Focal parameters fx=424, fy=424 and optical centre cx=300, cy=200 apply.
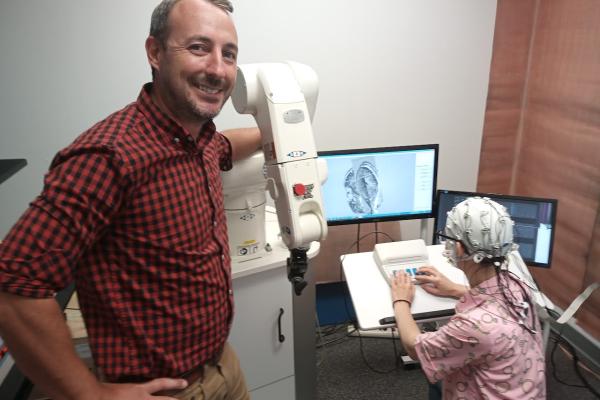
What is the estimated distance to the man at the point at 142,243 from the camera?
0.82 meters

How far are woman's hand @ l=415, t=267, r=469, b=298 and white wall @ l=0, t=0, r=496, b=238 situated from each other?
94cm

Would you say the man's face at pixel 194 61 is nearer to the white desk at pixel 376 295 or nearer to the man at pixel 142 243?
the man at pixel 142 243

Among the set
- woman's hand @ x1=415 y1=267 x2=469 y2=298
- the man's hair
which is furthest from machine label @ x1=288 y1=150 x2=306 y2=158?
woman's hand @ x1=415 y1=267 x2=469 y2=298

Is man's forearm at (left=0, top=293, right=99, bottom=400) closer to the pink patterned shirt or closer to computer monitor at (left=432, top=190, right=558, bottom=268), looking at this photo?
the pink patterned shirt

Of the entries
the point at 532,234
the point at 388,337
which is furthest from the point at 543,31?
the point at 388,337

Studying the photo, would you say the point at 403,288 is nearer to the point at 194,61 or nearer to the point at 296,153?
the point at 296,153

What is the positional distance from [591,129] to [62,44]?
8.23 feet

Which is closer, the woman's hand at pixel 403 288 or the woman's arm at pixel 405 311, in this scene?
the woman's arm at pixel 405 311

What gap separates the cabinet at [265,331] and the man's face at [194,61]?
0.66 m

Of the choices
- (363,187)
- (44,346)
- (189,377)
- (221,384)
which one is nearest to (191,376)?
(189,377)

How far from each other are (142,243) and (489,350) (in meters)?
0.95

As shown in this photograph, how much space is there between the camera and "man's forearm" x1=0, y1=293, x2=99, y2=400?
2.71 feet

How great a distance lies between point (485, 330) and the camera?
115cm

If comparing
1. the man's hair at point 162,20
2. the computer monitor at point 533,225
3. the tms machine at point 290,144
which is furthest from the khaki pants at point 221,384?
the computer monitor at point 533,225
